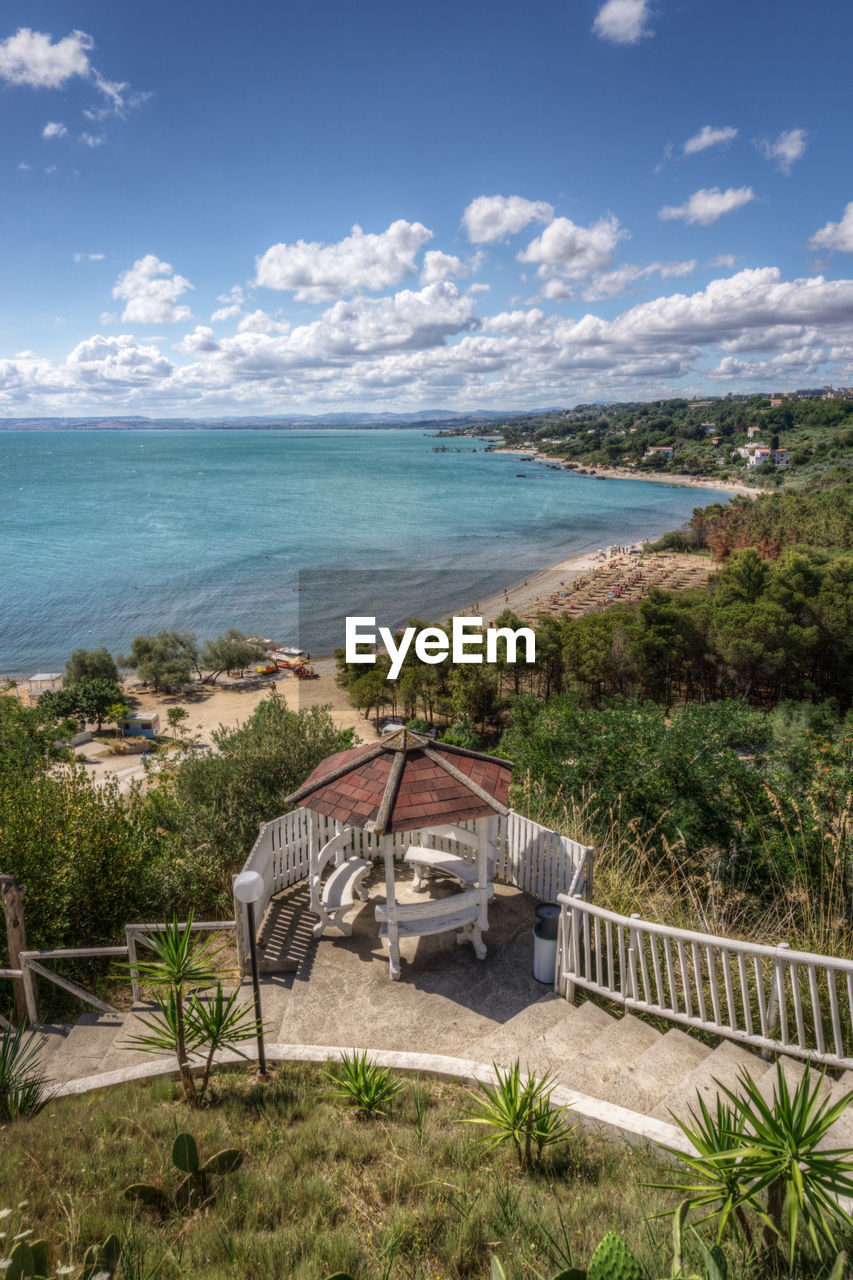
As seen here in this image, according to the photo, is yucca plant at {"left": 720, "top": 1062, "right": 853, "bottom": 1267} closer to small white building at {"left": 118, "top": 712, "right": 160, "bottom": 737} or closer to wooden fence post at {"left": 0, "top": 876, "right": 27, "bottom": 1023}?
wooden fence post at {"left": 0, "top": 876, "right": 27, "bottom": 1023}

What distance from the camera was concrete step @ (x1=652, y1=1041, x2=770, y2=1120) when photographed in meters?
3.89

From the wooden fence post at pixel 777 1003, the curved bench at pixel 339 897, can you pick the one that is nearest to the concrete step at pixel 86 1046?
the curved bench at pixel 339 897

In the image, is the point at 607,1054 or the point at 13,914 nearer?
the point at 607,1054

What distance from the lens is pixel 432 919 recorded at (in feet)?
20.0

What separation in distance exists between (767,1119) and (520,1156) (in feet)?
5.63

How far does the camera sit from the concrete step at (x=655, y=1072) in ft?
13.3

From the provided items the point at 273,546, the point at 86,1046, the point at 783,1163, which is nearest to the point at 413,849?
the point at 86,1046

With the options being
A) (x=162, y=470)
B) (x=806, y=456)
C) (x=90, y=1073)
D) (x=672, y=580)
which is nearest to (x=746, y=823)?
(x=90, y=1073)

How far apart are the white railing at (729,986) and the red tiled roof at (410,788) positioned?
1.12m

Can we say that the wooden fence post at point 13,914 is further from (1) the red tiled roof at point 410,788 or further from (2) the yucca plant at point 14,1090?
(1) the red tiled roof at point 410,788

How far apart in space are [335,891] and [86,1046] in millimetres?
2298

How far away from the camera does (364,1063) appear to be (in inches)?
164

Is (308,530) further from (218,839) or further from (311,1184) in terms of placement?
(311,1184)

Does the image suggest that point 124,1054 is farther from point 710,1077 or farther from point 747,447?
point 747,447
